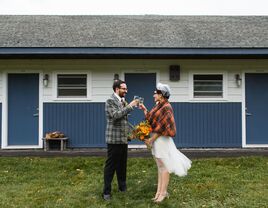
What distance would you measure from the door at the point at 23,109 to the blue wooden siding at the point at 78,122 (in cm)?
37

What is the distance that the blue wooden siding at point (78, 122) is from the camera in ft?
34.0

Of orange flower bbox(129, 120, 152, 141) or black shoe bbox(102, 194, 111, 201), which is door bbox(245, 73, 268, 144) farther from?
black shoe bbox(102, 194, 111, 201)

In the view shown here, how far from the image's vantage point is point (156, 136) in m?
5.73

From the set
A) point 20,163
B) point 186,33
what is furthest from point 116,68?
point 20,163

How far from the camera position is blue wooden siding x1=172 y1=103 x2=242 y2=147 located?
10.5 m

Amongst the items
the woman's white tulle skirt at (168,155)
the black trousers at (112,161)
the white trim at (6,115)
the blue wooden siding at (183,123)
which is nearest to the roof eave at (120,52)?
the white trim at (6,115)

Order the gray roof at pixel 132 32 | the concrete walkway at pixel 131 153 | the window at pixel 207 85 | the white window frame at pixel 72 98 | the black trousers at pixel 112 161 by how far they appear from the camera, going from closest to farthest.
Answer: the black trousers at pixel 112 161
the concrete walkway at pixel 131 153
the gray roof at pixel 132 32
the white window frame at pixel 72 98
the window at pixel 207 85

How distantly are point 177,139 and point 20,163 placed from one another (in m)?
3.96

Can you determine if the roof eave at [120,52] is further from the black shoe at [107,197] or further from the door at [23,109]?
the black shoe at [107,197]

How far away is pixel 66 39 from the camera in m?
10.4

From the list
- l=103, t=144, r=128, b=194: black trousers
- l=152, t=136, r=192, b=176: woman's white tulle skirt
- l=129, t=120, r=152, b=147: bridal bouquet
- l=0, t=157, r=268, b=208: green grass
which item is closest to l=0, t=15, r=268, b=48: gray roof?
l=0, t=157, r=268, b=208: green grass

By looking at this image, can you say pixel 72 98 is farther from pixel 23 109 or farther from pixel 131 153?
pixel 131 153

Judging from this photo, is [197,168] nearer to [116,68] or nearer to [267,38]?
[116,68]

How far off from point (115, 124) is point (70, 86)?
485cm
